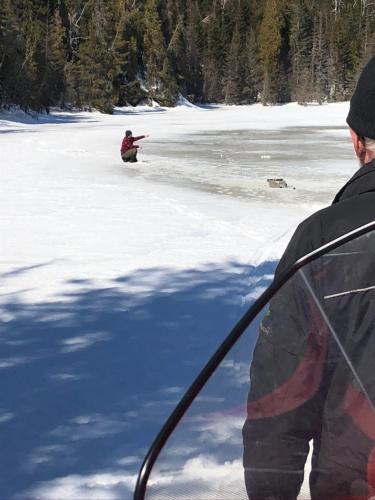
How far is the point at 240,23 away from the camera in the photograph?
9875 centimetres

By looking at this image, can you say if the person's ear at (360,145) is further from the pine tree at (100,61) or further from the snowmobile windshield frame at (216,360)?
the pine tree at (100,61)

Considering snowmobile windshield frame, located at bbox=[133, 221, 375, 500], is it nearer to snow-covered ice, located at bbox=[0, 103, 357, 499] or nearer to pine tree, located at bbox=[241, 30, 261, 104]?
snow-covered ice, located at bbox=[0, 103, 357, 499]

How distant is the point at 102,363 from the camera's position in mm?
3973

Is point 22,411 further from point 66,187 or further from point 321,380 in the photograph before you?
point 66,187

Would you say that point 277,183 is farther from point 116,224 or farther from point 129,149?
point 129,149

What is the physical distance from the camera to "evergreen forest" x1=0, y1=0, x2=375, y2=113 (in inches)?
1884

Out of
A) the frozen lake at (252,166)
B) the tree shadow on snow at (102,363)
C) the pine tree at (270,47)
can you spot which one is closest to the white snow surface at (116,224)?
the frozen lake at (252,166)

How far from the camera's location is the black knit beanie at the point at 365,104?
1.34 m

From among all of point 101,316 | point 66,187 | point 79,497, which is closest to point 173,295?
point 101,316

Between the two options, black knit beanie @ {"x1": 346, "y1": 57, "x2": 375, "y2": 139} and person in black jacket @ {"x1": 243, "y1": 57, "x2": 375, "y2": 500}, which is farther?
black knit beanie @ {"x1": 346, "y1": 57, "x2": 375, "y2": 139}

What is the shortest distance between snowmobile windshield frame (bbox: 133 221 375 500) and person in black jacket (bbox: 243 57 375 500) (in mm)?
20

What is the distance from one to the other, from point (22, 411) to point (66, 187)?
881cm

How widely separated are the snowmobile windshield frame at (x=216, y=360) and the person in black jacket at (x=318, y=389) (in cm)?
2

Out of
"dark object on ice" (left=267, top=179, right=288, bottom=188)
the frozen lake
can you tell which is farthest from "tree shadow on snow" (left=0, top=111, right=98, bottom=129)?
"dark object on ice" (left=267, top=179, right=288, bottom=188)
